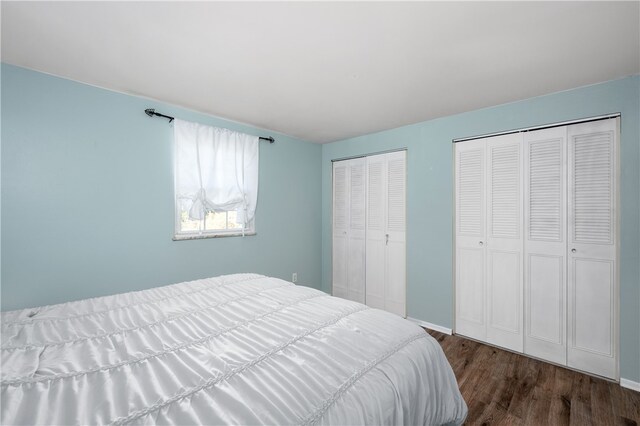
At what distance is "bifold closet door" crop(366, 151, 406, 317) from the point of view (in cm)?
362

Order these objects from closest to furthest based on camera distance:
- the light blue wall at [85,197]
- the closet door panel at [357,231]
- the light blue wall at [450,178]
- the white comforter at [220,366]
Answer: the white comforter at [220,366], the light blue wall at [85,197], the light blue wall at [450,178], the closet door panel at [357,231]

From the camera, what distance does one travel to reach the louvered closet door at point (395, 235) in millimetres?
3607

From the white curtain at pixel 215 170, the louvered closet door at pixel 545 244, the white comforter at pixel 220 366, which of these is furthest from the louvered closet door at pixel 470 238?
the white curtain at pixel 215 170

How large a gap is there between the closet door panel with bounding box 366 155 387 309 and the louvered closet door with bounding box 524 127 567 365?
5.22ft

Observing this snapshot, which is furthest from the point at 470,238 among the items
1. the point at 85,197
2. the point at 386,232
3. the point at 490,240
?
the point at 85,197

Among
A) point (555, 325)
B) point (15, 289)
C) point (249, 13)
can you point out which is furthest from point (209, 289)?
point (555, 325)

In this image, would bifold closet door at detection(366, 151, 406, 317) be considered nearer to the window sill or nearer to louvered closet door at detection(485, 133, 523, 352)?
louvered closet door at detection(485, 133, 523, 352)

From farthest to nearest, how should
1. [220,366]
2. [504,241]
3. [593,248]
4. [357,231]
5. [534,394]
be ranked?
[357,231]
[504,241]
[593,248]
[534,394]
[220,366]

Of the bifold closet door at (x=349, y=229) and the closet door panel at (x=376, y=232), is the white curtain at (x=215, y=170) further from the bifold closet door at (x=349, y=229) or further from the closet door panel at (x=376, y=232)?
the closet door panel at (x=376, y=232)

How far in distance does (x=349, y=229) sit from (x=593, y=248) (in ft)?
8.63

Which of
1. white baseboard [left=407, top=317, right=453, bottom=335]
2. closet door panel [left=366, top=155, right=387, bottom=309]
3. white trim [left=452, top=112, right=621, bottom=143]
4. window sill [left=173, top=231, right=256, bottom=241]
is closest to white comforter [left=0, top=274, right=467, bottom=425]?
window sill [left=173, top=231, right=256, bottom=241]

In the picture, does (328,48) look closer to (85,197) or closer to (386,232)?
(85,197)

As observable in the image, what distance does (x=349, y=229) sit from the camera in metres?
4.21

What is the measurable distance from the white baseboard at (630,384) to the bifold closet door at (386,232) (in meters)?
1.91
